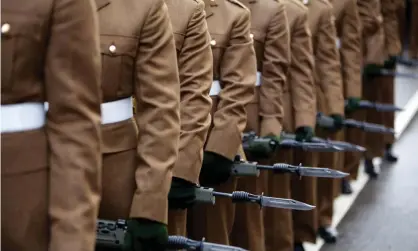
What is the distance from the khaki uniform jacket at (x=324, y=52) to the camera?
429 cm

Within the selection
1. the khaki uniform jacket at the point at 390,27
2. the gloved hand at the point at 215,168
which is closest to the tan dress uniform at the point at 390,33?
the khaki uniform jacket at the point at 390,27

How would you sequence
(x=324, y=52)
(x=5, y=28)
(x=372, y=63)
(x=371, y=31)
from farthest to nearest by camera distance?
1. (x=372, y=63)
2. (x=371, y=31)
3. (x=324, y=52)
4. (x=5, y=28)

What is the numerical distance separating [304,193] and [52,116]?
8.63 feet

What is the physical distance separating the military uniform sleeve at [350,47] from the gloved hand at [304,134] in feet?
3.40

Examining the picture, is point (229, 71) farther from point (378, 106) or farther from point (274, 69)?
point (378, 106)

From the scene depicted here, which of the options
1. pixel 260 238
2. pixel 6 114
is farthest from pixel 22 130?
pixel 260 238

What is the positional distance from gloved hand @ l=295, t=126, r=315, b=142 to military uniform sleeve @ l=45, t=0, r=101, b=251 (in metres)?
2.18

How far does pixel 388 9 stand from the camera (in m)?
6.30

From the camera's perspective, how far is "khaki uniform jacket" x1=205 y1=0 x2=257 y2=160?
307 centimetres

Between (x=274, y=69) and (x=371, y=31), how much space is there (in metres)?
2.14

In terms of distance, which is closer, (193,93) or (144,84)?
(144,84)

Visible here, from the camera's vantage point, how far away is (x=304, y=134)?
3.91 m

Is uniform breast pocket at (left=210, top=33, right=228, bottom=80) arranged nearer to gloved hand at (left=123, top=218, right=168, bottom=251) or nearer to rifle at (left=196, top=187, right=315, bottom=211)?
rifle at (left=196, top=187, right=315, bottom=211)

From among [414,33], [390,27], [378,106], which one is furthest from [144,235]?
[414,33]
